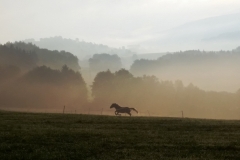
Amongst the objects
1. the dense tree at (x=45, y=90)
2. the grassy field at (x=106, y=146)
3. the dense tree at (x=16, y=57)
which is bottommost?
the grassy field at (x=106, y=146)

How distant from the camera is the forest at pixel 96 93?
374 ft

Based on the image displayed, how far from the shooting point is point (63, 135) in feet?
90.9

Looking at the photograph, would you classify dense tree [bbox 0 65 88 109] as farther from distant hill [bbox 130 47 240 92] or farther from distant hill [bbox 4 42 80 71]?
distant hill [bbox 130 47 240 92]

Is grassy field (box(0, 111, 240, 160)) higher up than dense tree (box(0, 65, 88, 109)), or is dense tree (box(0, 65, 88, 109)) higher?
dense tree (box(0, 65, 88, 109))

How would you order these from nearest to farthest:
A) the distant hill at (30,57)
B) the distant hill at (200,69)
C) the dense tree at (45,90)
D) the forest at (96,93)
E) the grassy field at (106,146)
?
the grassy field at (106,146) → the dense tree at (45,90) → the forest at (96,93) → the distant hill at (30,57) → the distant hill at (200,69)

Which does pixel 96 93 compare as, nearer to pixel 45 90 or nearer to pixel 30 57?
pixel 45 90

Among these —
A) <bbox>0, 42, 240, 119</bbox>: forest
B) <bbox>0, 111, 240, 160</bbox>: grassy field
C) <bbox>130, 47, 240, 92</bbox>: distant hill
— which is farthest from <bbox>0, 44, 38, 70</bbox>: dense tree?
<bbox>0, 111, 240, 160</bbox>: grassy field

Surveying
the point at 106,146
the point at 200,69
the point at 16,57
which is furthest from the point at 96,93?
the point at 106,146

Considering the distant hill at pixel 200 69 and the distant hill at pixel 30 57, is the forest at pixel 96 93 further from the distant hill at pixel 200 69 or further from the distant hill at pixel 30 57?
the distant hill at pixel 200 69

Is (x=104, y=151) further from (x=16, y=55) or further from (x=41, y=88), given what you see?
(x=16, y=55)

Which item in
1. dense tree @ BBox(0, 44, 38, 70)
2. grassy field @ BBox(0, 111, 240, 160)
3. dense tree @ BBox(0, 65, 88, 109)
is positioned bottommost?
grassy field @ BBox(0, 111, 240, 160)

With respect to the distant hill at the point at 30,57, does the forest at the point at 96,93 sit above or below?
below

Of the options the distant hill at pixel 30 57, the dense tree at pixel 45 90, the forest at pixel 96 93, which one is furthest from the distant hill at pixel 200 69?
the dense tree at pixel 45 90

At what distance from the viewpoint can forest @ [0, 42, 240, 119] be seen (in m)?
114
